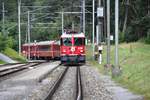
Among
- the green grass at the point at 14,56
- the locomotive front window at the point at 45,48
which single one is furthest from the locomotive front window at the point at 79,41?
the locomotive front window at the point at 45,48

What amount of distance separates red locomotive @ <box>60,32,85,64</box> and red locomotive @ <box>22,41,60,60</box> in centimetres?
2095

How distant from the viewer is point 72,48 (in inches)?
2154

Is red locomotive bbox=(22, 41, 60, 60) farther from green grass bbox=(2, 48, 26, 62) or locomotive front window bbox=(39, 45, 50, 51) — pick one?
green grass bbox=(2, 48, 26, 62)

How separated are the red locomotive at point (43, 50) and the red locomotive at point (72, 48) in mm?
20950

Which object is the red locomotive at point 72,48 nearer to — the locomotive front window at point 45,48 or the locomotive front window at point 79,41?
the locomotive front window at point 79,41

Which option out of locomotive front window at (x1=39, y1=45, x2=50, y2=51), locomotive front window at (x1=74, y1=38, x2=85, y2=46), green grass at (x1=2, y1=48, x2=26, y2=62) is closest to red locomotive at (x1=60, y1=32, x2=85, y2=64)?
locomotive front window at (x1=74, y1=38, x2=85, y2=46)

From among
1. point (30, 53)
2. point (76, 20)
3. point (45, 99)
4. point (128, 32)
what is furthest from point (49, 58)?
point (45, 99)

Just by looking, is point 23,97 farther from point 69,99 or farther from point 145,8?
point 145,8

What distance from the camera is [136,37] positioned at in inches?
3698

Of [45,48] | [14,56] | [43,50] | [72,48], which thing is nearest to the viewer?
[72,48]

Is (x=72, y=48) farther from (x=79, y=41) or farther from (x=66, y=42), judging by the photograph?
(x=79, y=41)

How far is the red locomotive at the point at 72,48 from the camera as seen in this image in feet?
179

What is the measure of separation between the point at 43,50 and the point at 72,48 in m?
27.5

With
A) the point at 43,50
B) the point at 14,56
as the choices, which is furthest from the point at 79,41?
the point at 43,50
